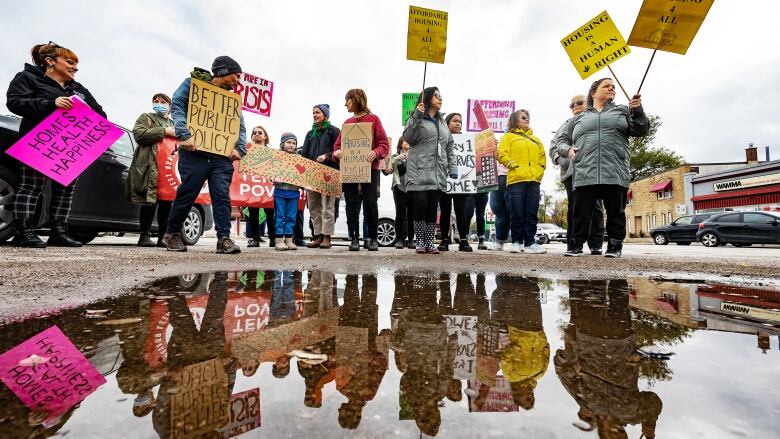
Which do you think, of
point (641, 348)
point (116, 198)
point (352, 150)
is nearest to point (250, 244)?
point (116, 198)

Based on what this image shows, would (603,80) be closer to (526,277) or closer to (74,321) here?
(526,277)

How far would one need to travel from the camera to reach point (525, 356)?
928 mm

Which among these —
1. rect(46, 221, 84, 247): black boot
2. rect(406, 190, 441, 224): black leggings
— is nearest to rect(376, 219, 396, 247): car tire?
rect(406, 190, 441, 224): black leggings

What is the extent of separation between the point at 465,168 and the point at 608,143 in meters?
2.53

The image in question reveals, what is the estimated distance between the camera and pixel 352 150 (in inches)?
208

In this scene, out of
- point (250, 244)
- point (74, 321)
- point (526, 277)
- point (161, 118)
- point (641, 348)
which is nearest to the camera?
point (641, 348)

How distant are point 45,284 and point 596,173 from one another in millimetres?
4757

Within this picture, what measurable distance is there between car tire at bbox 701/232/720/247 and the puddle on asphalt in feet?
61.3

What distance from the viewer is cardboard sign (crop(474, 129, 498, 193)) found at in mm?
6523

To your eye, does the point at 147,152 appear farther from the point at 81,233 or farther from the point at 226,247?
Answer: the point at 226,247

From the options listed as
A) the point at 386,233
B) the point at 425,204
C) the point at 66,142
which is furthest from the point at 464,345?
the point at 386,233

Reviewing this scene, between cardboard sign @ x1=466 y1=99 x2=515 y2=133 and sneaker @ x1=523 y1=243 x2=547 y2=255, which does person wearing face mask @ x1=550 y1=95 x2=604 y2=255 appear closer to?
sneaker @ x1=523 y1=243 x2=547 y2=255

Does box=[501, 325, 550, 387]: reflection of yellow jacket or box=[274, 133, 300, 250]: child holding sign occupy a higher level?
box=[274, 133, 300, 250]: child holding sign

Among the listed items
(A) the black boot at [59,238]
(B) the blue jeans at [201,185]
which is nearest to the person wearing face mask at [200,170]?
(B) the blue jeans at [201,185]
